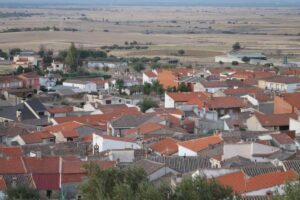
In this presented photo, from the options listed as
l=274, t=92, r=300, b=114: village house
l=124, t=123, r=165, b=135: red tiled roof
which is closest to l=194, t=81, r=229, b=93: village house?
l=274, t=92, r=300, b=114: village house

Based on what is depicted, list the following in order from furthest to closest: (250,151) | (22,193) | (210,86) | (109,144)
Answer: (210,86) < (109,144) < (250,151) < (22,193)

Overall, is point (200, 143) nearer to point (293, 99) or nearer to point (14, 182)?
point (14, 182)

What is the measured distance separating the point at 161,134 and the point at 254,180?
37.4ft

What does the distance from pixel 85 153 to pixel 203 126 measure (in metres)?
7.85

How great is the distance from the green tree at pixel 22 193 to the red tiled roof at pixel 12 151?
5627 mm

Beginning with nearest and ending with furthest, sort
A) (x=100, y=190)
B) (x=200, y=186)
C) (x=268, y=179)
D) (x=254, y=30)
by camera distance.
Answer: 1. (x=200, y=186)
2. (x=100, y=190)
3. (x=268, y=179)
4. (x=254, y=30)

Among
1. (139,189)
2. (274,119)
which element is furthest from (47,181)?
(274,119)

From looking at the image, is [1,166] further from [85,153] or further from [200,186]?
[200,186]

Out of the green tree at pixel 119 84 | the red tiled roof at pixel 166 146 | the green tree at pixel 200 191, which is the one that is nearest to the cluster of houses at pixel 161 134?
the red tiled roof at pixel 166 146

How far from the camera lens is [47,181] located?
22.9 meters

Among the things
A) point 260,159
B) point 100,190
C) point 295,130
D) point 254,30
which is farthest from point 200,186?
point 254,30

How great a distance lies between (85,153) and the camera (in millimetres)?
27047

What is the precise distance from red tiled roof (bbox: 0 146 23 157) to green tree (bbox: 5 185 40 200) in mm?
5627

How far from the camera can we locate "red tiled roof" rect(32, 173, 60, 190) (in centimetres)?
2262
